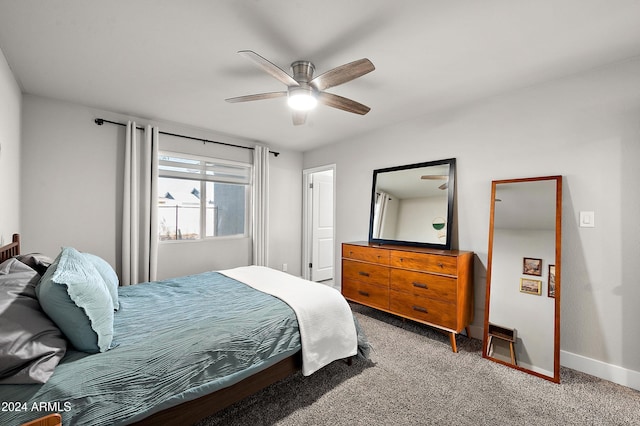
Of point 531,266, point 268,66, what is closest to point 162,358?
point 268,66

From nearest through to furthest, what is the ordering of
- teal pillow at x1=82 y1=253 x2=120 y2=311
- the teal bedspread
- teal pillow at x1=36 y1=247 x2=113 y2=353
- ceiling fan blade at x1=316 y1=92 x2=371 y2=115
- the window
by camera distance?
1. the teal bedspread
2. teal pillow at x1=36 y1=247 x2=113 y2=353
3. teal pillow at x1=82 y1=253 x2=120 y2=311
4. ceiling fan blade at x1=316 y1=92 x2=371 y2=115
5. the window

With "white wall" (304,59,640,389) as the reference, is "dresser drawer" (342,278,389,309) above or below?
below

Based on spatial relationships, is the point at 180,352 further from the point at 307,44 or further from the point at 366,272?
the point at 366,272

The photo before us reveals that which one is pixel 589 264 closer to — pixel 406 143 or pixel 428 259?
pixel 428 259

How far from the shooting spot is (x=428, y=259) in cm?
273

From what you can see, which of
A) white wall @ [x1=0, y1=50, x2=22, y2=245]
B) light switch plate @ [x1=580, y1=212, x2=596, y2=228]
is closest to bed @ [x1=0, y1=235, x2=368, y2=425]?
white wall @ [x1=0, y1=50, x2=22, y2=245]

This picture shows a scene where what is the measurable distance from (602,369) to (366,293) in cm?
→ 202

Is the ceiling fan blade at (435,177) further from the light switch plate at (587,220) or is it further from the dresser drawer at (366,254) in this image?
the light switch plate at (587,220)

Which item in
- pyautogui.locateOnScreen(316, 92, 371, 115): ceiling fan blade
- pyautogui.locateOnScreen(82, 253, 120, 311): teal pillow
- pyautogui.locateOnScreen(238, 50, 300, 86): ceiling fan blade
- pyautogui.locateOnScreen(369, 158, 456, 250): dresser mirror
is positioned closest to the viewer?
pyautogui.locateOnScreen(238, 50, 300, 86): ceiling fan blade

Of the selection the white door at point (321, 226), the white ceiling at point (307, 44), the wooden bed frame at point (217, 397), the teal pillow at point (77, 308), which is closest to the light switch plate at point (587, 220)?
the white ceiling at point (307, 44)

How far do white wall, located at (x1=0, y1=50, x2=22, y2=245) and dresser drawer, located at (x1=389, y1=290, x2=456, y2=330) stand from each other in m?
3.46

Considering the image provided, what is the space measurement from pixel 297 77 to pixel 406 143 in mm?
1846

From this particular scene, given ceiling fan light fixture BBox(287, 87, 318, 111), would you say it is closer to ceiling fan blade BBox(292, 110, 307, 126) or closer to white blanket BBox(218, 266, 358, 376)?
ceiling fan blade BBox(292, 110, 307, 126)

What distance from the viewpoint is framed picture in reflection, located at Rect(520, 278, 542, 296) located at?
2.37 m
